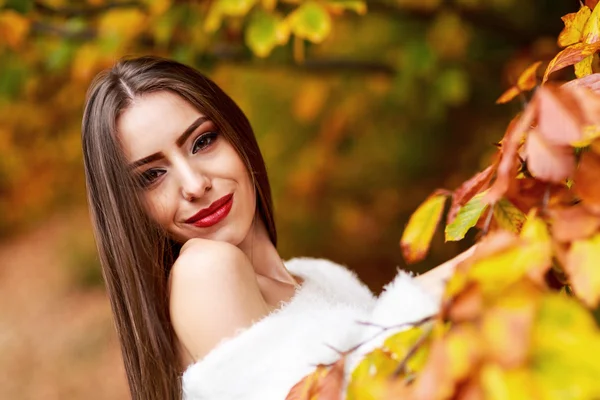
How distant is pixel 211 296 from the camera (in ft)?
3.26

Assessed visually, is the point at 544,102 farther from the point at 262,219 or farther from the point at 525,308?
the point at 262,219

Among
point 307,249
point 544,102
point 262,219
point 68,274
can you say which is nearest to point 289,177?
point 307,249

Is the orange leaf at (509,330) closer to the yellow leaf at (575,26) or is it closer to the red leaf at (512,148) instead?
the red leaf at (512,148)

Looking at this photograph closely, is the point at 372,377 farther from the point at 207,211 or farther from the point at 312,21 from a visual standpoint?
the point at 312,21

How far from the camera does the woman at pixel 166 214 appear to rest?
1.04 m

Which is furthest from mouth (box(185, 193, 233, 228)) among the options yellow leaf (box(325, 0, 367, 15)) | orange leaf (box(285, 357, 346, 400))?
yellow leaf (box(325, 0, 367, 15))

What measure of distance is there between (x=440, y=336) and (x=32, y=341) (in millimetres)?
4299

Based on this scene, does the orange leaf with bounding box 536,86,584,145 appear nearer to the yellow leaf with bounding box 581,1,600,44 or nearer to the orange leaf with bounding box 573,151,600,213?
the orange leaf with bounding box 573,151,600,213

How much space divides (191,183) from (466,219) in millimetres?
445

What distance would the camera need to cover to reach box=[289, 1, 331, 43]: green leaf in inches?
66.0

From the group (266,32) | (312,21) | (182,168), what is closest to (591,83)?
(182,168)

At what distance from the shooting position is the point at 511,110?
3389mm

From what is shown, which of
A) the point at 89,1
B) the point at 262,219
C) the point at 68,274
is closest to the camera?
the point at 262,219

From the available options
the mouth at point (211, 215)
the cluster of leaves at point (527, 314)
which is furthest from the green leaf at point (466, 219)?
the mouth at point (211, 215)
